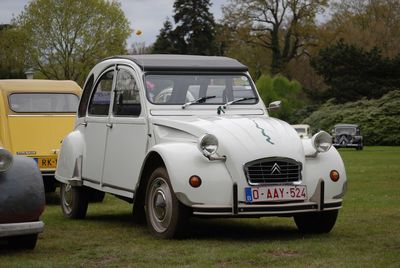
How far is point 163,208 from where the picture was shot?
29.3 ft

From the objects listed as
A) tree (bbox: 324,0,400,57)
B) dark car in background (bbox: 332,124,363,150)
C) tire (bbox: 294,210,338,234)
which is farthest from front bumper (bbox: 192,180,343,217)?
tree (bbox: 324,0,400,57)

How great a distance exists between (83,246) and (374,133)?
157 feet

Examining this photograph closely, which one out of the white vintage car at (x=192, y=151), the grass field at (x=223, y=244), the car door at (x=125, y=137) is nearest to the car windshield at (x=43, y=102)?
the grass field at (x=223, y=244)

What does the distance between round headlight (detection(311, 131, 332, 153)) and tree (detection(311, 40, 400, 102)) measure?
2077 inches

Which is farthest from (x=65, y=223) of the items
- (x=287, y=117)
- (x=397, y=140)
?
(x=287, y=117)

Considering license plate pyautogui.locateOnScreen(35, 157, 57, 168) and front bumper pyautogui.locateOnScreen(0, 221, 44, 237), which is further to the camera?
license plate pyautogui.locateOnScreen(35, 157, 57, 168)

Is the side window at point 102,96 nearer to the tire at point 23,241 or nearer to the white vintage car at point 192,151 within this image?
the white vintage car at point 192,151

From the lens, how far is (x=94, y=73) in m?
11.5

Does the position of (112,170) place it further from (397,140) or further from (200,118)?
(397,140)

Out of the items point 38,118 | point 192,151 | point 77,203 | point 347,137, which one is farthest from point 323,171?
point 347,137

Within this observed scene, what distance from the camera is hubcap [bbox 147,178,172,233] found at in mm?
8820

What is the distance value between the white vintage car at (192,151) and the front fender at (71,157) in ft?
0.06

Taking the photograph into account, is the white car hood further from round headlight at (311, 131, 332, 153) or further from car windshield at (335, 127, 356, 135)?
car windshield at (335, 127, 356, 135)

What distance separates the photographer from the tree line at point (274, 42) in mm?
62531
